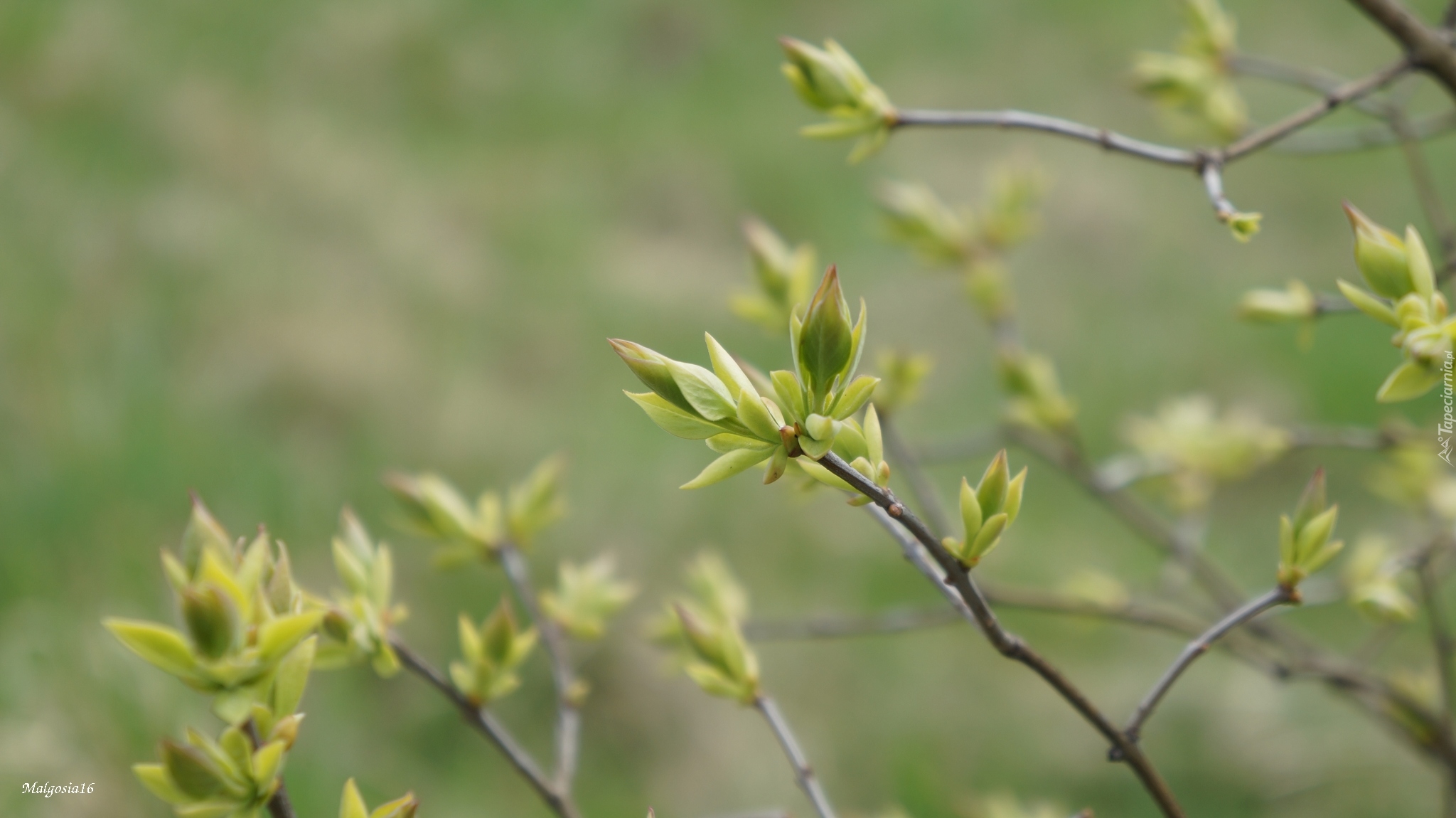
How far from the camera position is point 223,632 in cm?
29

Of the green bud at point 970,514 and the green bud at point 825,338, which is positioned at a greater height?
the green bud at point 825,338

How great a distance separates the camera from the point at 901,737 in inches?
47.1

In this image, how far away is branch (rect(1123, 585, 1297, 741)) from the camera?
0.39 meters

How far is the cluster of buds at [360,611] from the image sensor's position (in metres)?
0.44

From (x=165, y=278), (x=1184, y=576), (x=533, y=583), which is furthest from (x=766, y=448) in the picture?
(x=165, y=278)

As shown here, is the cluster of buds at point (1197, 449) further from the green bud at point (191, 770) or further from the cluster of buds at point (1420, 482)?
the green bud at point (191, 770)

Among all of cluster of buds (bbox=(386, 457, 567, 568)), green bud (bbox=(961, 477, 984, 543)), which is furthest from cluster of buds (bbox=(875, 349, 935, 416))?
green bud (bbox=(961, 477, 984, 543))

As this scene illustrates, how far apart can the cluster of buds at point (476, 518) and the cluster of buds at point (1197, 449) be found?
1.64 ft

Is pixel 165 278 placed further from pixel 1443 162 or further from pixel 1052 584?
pixel 1443 162

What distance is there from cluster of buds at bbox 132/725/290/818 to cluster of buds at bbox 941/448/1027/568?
231 millimetres

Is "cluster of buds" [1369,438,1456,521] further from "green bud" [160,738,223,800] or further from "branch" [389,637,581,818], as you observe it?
"green bud" [160,738,223,800]

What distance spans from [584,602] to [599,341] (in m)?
1.10

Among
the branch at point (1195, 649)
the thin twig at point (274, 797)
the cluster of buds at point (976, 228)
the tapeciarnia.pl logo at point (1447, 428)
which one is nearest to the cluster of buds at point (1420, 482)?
the tapeciarnia.pl logo at point (1447, 428)

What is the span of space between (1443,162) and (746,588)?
1706 mm
